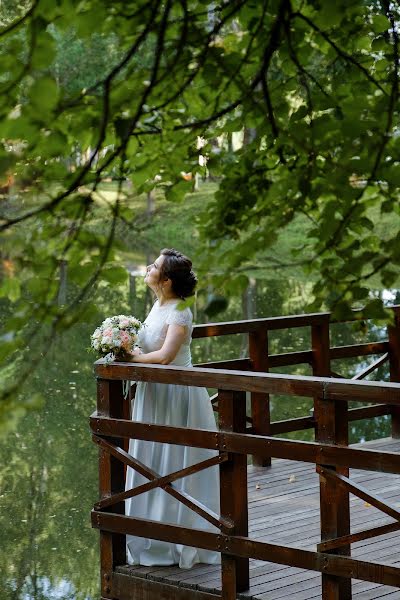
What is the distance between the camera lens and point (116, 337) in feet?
19.5

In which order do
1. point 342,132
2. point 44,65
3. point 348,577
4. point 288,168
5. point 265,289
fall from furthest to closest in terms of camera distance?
point 265,289 → point 348,577 → point 288,168 → point 342,132 → point 44,65

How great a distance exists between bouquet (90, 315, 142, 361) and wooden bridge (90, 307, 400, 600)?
0.08 metres

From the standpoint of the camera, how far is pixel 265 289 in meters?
27.5

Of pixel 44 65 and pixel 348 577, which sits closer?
pixel 44 65

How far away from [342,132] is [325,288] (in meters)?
0.55

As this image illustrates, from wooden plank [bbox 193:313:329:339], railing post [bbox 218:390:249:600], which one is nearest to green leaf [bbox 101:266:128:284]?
railing post [bbox 218:390:249:600]

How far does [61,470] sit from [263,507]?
20.8ft

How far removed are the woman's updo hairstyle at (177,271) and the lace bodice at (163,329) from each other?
0.08m

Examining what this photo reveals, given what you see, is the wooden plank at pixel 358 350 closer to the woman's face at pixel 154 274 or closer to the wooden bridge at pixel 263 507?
the wooden bridge at pixel 263 507

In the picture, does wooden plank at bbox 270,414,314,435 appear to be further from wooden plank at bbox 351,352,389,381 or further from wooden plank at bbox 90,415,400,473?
wooden plank at bbox 90,415,400,473

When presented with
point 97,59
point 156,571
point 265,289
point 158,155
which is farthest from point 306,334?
point 158,155

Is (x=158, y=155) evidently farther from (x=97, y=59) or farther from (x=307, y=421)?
(x=97, y=59)

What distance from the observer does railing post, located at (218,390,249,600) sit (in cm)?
536

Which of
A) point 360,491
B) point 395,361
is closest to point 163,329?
point 360,491
